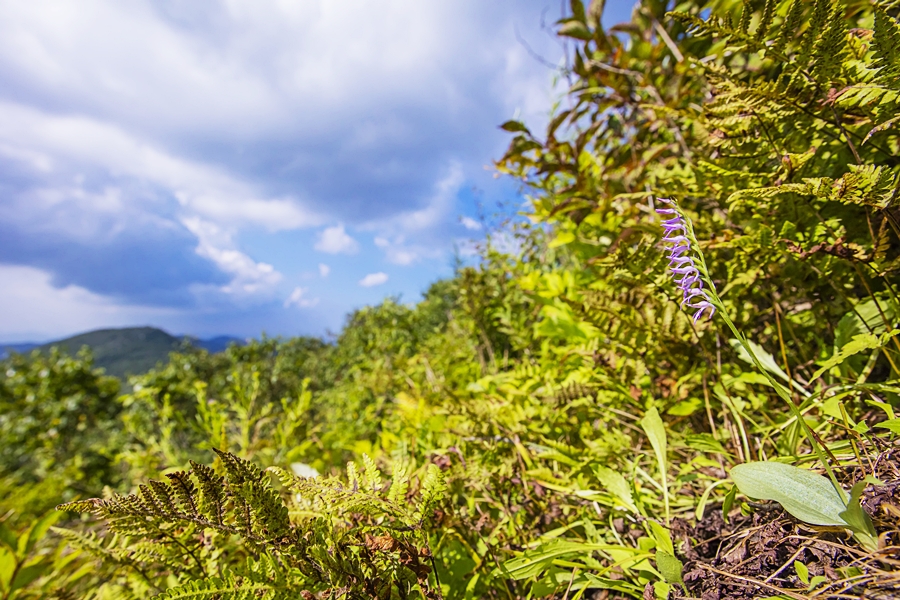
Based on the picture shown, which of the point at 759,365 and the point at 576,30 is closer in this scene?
the point at 759,365

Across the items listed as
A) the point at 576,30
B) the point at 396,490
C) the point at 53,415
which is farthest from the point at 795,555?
the point at 53,415

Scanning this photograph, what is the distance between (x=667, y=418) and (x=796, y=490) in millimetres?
635

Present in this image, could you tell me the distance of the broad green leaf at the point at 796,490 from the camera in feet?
1.58

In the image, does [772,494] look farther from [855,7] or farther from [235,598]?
[855,7]

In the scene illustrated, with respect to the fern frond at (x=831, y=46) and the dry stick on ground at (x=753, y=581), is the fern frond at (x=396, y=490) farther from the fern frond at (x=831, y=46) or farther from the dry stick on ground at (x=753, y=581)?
the fern frond at (x=831, y=46)

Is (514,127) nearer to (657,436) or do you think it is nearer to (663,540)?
(657,436)

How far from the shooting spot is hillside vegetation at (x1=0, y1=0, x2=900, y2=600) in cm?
54

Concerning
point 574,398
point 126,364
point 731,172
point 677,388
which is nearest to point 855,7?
point 731,172

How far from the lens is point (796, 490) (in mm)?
501

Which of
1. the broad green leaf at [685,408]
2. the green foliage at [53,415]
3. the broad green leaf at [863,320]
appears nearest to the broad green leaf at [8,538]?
the broad green leaf at [685,408]

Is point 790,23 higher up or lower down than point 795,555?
higher up

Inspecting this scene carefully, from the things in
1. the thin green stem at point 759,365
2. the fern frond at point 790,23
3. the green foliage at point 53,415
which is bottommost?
the green foliage at point 53,415

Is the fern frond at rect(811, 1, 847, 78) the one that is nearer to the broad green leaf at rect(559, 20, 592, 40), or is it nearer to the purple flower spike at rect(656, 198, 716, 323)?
the purple flower spike at rect(656, 198, 716, 323)

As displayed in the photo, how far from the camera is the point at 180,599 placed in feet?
1.60
